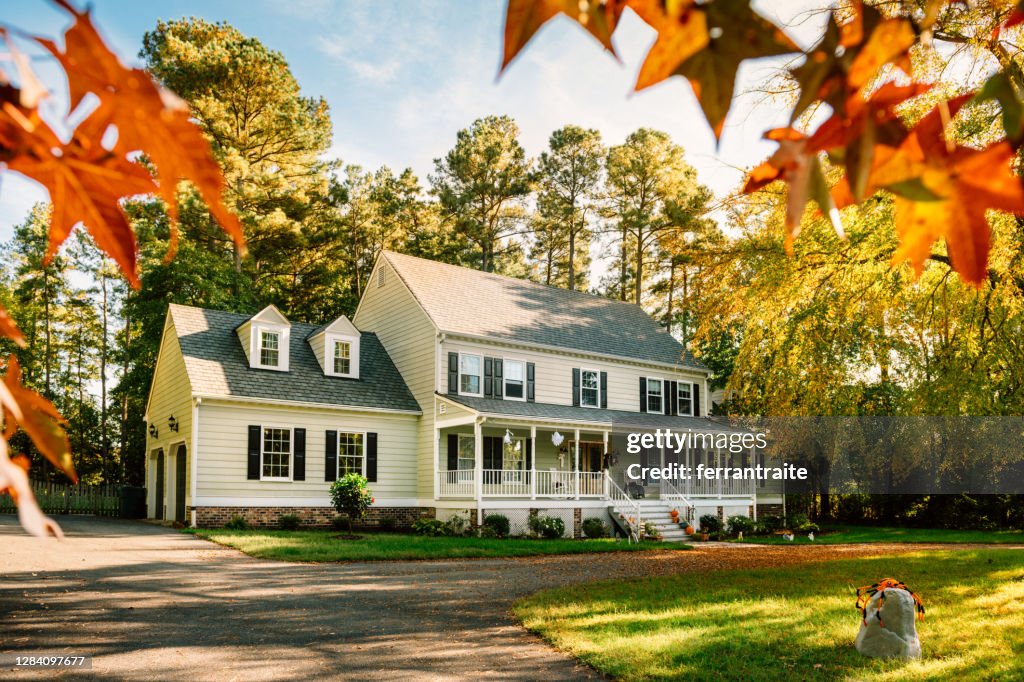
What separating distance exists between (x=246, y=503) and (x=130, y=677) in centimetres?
1571

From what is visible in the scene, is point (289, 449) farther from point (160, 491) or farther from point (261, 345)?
point (160, 491)

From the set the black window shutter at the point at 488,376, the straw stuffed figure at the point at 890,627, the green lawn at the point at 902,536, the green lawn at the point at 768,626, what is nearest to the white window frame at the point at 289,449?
the black window shutter at the point at 488,376

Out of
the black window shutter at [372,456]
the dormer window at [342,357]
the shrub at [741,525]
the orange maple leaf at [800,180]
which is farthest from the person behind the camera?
the shrub at [741,525]

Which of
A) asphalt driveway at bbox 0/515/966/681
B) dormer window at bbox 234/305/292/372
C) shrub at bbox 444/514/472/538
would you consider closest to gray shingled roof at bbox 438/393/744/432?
shrub at bbox 444/514/472/538

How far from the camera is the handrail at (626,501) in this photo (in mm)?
23297

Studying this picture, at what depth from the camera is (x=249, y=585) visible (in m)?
10.8

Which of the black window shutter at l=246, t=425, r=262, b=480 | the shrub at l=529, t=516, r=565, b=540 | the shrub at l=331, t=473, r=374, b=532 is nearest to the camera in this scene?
the shrub at l=331, t=473, r=374, b=532

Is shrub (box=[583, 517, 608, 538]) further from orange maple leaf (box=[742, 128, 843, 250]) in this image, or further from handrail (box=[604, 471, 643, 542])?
orange maple leaf (box=[742, 128, 843, 250])

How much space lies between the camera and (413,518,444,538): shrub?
71.1 ft

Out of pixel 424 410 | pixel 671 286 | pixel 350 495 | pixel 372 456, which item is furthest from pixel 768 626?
pixel 671 286

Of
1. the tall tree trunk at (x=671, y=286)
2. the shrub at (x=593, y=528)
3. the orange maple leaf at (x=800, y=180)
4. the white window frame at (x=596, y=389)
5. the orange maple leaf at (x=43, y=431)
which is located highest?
the tall tree trunk at (x=671, y=286)

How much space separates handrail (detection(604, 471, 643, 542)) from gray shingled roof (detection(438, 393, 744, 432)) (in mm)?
2017

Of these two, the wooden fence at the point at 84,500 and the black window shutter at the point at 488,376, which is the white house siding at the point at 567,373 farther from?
the wooden fence at the point at 84,500

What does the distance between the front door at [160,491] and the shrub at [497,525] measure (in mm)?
10465
